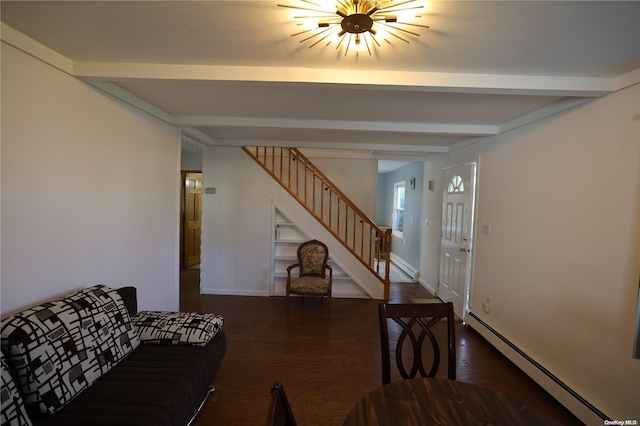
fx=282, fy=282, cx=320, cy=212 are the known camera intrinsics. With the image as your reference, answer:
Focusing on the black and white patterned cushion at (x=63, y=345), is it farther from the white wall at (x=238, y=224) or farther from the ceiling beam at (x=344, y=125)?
the white wall at (x=238, y=224)

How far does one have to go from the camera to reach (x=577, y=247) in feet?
6.80

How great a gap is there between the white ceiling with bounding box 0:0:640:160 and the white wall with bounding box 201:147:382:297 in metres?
1.68

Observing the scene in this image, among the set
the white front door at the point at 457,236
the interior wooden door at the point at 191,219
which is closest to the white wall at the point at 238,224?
the white front door at the point at 457,236

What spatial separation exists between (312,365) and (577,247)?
7.64ft

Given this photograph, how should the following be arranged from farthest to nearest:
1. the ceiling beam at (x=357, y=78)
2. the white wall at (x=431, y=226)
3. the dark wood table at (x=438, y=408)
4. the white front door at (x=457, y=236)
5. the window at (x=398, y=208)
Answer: the window at (x=398, y=208) → the white wall at (x=431, y=226) → the white front door at (x=457, y=236) → the ceiling beam at (x=357, y=78) → the dark wood table at (x=438, y=408)

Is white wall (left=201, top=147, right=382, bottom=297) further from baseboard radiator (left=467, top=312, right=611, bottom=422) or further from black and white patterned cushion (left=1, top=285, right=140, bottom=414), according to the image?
black and white patterned cushion (left=1, top=285, right=140, bottom=414)

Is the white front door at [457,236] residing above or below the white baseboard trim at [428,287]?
above

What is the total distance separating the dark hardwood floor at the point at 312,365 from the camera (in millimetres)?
2039

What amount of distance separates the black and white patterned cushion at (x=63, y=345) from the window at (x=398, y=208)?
6.23 metres

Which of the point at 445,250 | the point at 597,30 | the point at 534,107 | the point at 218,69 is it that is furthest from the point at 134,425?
the point at 445,250

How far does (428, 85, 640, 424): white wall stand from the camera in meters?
1.76

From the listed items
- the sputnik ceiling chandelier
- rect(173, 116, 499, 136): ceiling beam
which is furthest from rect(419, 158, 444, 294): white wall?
the sputnik ceiling chandelier

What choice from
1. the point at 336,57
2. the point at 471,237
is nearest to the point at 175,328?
the point at 336,57

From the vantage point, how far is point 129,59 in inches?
73.1
